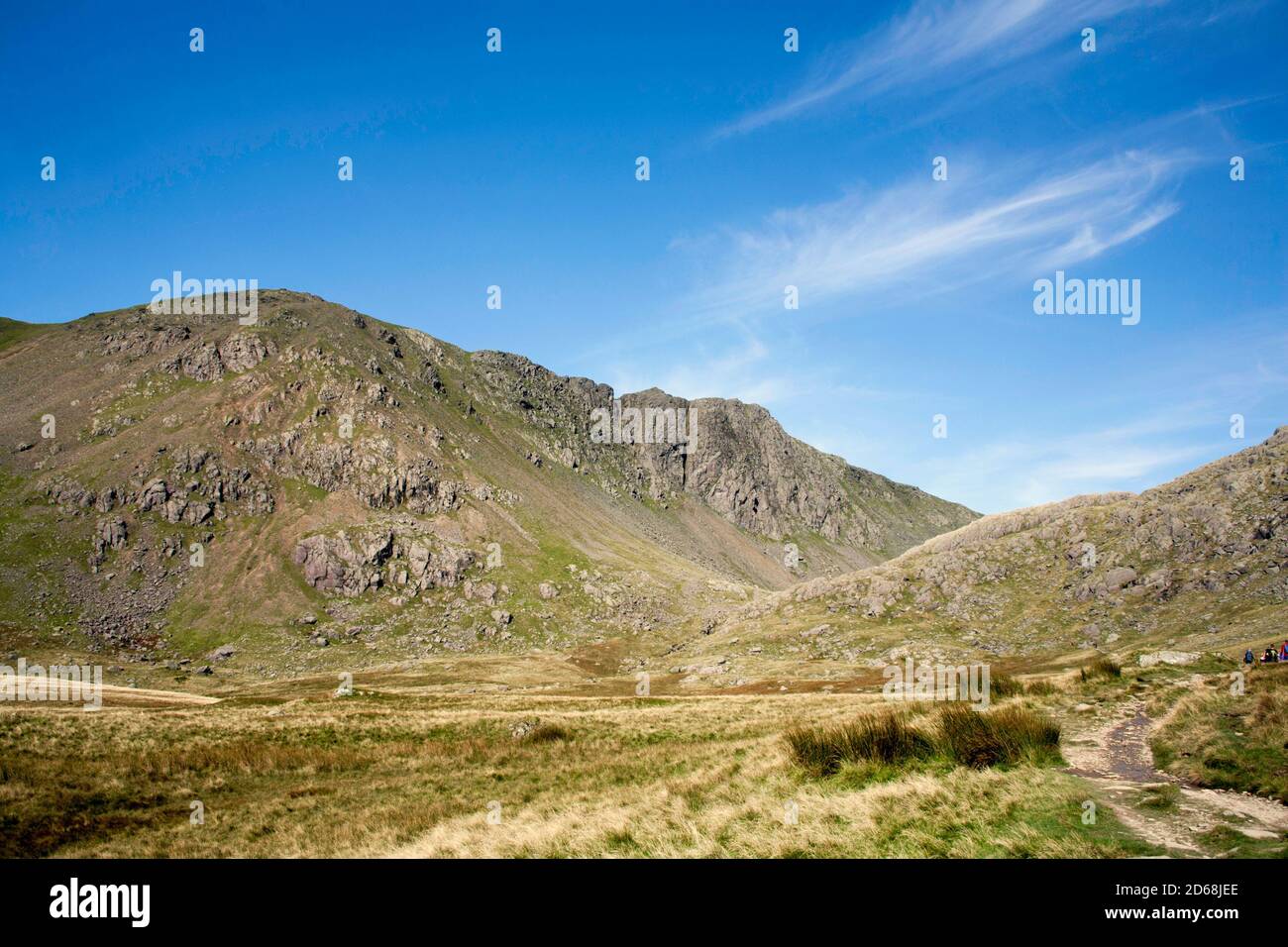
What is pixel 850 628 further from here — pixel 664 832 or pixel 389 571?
Result: pixel 389 571

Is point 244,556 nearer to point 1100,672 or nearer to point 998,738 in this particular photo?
point 1100,672

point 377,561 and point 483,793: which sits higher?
point 483,793

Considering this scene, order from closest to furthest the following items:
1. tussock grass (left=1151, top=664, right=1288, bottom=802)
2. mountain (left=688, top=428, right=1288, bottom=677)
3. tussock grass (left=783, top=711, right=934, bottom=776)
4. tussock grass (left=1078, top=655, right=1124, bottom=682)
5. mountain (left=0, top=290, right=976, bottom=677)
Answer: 1. tussock grass (left=1151, top=664, right=1288, bottom=802)
2. tussock grass (left=783, top=711, right=934, bottom=776)
3. tussock grass (left=1078, top=655, right=1124, bottom=682)
4. mountain (left=688, top=428, right=1288, bottom=677)
5. mountain (left=0, top=290, right=976, bottom=677)

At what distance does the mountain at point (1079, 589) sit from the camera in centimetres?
8619

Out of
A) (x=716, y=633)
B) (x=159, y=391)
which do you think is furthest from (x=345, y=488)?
(x=716, y=633)

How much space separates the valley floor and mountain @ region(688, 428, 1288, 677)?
68294 millimetres

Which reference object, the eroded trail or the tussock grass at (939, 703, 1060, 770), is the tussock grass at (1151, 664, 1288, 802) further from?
the tussock grass at (939, 703, 1060, 770)

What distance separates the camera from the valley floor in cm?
1159

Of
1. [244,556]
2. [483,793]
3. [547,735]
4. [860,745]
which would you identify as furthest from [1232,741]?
[244,556]

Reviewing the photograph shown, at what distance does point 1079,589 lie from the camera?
102312mm

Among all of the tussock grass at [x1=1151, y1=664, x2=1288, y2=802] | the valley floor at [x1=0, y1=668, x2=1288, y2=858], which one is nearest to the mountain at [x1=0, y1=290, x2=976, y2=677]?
the valley floor at [x1=0, y1=668, x2=1288, y2=858]

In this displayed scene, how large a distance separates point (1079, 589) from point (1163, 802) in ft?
358

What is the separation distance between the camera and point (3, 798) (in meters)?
20.8
